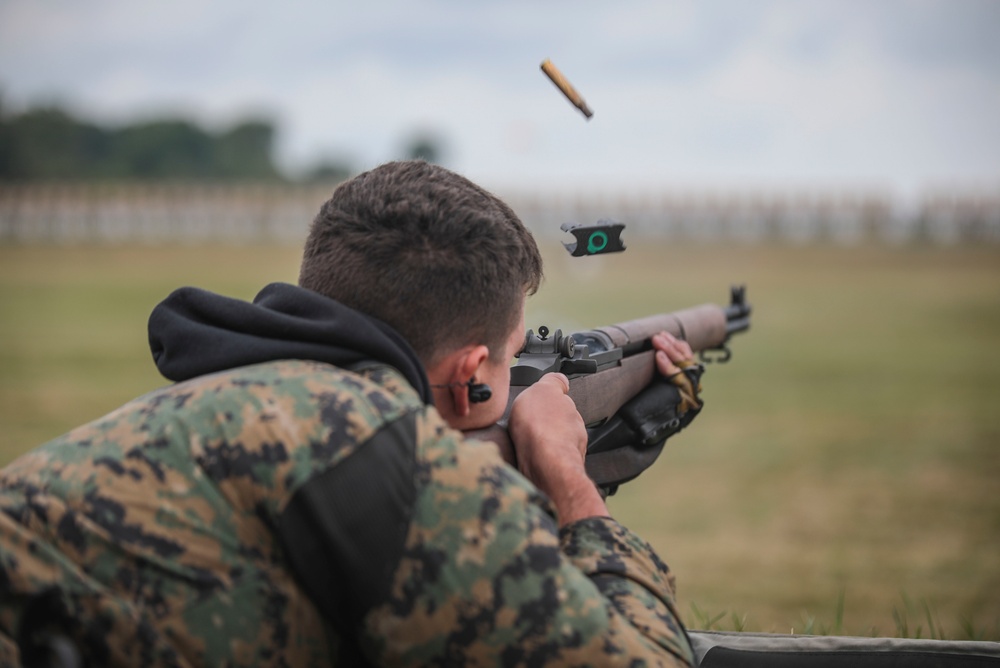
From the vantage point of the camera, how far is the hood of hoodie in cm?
220

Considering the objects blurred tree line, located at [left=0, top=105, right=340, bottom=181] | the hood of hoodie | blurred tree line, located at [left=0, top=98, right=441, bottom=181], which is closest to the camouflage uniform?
the hood of hoodie

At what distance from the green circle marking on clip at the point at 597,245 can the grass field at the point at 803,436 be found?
20cm

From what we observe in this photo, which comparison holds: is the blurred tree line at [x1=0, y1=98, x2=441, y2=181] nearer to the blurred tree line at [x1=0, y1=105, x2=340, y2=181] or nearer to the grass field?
the blurred tree line at [x1=0, y1=105, x2=340, y2=181]

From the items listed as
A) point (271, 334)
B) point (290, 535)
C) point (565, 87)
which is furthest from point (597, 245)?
point (290, 535)

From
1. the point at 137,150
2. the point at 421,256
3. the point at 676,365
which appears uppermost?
the point at 421,256

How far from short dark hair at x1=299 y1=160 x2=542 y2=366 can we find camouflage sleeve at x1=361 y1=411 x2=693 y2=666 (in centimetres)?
35

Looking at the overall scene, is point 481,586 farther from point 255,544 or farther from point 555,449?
point 555,449

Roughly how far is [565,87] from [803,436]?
11.2 metres

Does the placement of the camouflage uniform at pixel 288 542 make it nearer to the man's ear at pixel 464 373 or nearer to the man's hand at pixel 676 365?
the man's ear at pixel 464 373

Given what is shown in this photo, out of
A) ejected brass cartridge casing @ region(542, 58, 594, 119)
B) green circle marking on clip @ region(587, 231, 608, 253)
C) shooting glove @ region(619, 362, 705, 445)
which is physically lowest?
shooting glove @ region(619, 362, 705, 445)

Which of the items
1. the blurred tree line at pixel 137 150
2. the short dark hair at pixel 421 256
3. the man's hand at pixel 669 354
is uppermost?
the short dark hair at pixel 421 256

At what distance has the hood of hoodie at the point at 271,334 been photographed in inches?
86.7

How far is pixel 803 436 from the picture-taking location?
45.2 ft

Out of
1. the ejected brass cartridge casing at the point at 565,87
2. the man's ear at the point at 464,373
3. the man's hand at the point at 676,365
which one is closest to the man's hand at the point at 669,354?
the man's hand at the point at 676,365
